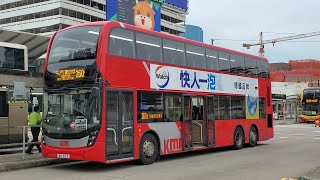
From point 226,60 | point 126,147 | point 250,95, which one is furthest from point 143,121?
point 250,95

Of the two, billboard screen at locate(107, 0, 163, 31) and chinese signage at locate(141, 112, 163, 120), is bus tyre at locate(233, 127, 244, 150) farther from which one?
billboard screen at locate(107, 0, 163, 31)

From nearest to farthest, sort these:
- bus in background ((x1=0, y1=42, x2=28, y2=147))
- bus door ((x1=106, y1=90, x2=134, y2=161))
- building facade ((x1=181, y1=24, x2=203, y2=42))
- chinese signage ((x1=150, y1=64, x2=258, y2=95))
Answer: bus door ((x1=106, y1=90, x2=134, y2=161)) < chinese signage ((x1=150, y1=64, x2=258, y2=95)) < bus in background ((x1=0, y1=42, x2=28, y2=147)) < building facade ((x1=181, y1=24, x2=203, y2=42))

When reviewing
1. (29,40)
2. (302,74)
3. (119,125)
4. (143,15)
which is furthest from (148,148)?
(302,74)

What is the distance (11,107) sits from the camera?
16.4 m

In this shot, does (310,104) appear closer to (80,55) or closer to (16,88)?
(16,88)

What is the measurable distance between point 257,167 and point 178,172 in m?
2.61

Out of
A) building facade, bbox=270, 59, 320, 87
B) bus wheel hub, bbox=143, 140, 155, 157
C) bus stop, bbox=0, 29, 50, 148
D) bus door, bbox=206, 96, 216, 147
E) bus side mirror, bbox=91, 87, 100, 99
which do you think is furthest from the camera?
building facade, bbox=270, 59, 320, 87

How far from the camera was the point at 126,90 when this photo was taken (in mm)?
13133

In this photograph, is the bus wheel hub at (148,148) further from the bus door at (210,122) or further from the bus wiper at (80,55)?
the bus door at (210,122)

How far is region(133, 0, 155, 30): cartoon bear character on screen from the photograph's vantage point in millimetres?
36406

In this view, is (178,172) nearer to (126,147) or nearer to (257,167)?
(126,147)

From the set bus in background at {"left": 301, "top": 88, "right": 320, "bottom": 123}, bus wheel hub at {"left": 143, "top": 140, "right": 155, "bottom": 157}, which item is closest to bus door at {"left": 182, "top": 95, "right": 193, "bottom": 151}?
bus wheel hub at {"left": 143, "top": 140, "right": 155, "bottom": 157}

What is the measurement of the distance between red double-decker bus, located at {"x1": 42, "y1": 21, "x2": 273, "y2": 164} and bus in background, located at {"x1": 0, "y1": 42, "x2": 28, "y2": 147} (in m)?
3.77

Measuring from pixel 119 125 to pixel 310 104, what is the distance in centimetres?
4185
